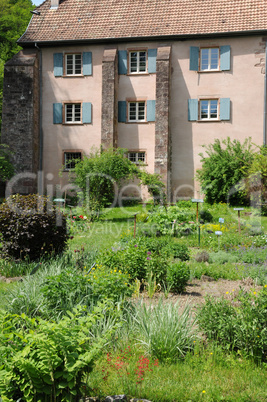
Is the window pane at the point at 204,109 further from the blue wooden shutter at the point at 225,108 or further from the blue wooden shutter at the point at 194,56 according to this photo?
the blue wooden shutter at the point at 194,56

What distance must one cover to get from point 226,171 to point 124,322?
15066mm

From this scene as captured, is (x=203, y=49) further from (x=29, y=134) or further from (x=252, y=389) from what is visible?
(x=252, y=389)

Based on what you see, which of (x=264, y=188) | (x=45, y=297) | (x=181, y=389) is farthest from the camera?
(x=264, y=188)

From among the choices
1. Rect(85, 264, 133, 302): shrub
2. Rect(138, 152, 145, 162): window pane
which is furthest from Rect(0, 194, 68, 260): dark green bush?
Rect(138, 152, 145, 162): window pane

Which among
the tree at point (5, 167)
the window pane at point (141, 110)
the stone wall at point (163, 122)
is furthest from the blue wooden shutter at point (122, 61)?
the tree at point (5, 167)

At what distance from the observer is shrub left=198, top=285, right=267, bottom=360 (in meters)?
4.48

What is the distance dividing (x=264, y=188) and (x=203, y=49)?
804 centimetres

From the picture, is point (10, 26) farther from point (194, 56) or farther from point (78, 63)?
point (194, 56)

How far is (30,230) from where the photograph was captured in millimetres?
8547

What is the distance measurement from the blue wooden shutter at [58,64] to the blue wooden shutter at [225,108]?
8026 mm

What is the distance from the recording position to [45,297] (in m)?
5.34

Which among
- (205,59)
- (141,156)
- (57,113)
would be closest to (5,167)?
(57,113)

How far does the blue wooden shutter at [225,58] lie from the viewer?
20.8 m

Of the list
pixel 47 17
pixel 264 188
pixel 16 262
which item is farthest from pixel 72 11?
pixel 16 262
